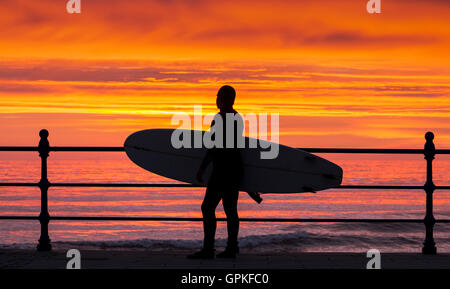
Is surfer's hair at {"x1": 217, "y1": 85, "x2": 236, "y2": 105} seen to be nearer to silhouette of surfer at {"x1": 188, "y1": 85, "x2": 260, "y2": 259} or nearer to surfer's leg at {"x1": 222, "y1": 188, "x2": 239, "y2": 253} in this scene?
silhouette of surfer at {"x1": 188, "y1": 85, "x2": 260, "y2": 259}

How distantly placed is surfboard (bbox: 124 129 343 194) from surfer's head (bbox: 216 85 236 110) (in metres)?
0.64

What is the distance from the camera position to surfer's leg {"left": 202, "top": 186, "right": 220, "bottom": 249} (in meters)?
6.07

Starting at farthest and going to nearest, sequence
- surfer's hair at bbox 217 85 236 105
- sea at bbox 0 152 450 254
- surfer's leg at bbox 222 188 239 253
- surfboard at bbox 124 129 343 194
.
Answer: sea at bbox 0 152 450 254 → surfboard at bbox 124 129 343 194 → surfer's leg at bbox 222 188 239 253 → surfer's hair at bbox 217 85 236 105

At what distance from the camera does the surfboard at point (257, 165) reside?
6656 mm

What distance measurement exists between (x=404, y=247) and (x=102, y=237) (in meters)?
11.4

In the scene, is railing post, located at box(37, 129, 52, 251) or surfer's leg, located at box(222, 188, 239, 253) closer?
surfer's leg, located at box(222, 188, 239, 253)

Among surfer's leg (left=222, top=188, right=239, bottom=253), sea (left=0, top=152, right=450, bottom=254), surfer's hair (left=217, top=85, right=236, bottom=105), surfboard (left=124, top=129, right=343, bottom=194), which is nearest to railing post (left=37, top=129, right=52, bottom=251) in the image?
surfboard (left=124, top=129, right=343, bottom=194)

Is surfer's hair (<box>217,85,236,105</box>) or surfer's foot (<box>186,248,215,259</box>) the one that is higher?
surfer's hair (<box>217,85,236,105</box>)

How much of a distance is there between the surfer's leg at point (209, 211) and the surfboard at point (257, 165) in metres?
0.45

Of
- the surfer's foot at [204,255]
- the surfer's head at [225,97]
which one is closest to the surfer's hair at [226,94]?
the surfer's head at [225,97]

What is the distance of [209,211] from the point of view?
6105 millimetres

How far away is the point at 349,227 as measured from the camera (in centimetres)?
2834

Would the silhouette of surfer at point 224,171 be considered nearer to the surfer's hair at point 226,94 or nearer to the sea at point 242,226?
the surfer's hair at point 226,94
